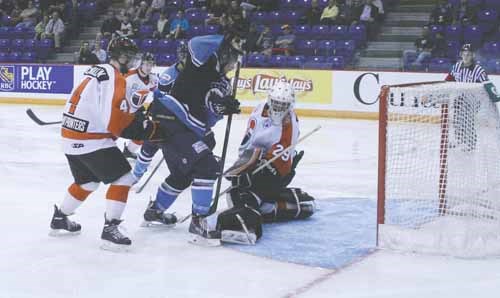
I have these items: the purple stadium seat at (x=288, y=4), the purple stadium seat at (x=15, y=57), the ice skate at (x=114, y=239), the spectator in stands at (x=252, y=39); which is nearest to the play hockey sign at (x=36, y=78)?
the purple stadium seat at (x=15, y=57)

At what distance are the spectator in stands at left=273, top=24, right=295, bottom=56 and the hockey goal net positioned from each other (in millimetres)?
8778

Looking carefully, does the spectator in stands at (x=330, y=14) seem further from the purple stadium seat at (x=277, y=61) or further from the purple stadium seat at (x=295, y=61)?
the purple stadium seat at (x=277, y=61)

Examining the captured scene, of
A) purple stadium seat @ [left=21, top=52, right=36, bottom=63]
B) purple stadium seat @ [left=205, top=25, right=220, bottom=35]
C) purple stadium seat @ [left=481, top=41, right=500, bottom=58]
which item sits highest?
purple stadium seat @ [left=205, top=25, right=220, bottom=35]

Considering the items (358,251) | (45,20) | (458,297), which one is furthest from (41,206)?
(45,20)

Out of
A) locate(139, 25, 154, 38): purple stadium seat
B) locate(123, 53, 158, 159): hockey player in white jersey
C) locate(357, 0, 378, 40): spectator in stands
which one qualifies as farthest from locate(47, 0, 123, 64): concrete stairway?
locate(123, 53, 158, 159): hockey player in white jersey

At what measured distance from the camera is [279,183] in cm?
478

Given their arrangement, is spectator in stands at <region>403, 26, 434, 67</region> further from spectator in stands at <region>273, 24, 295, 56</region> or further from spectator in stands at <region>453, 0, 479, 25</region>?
spectator in stands at <region>273, 24, 295, 56</region>

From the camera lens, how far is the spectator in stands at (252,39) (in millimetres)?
13469

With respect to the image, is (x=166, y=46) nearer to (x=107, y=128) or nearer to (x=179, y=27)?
(x=179, y=27)

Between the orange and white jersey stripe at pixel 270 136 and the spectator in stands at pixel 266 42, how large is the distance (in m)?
8.48

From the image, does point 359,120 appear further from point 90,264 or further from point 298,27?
point 90,264

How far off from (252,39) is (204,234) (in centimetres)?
976

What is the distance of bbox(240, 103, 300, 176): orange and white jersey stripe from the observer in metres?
4.66

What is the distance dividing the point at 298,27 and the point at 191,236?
9.85m
